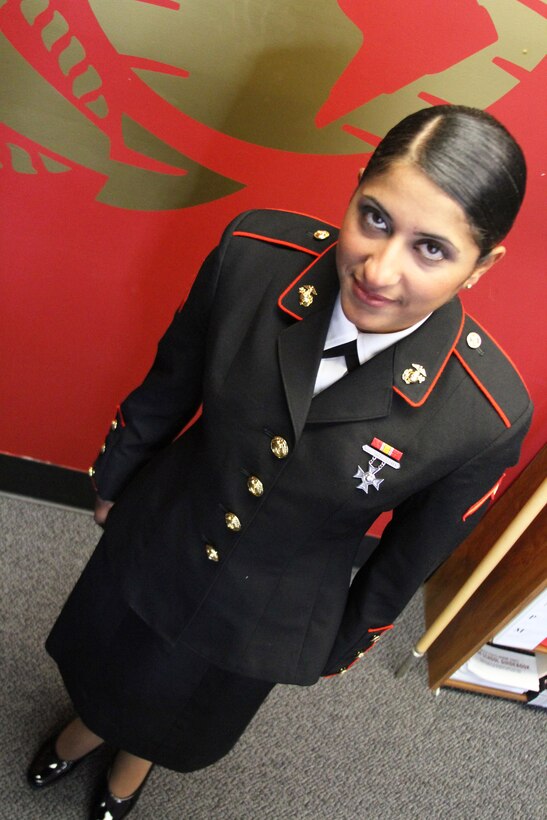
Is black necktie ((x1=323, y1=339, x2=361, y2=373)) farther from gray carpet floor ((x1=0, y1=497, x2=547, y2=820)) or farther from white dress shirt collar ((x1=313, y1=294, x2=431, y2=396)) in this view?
gray carpet floor ((x1=0, y1=497, x2=547, y2=820))

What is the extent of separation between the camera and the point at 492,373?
1.07 meters

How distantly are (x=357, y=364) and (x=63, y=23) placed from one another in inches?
36.7

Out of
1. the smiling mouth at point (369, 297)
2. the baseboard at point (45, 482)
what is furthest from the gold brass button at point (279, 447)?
the baseboard at point (45, 482)

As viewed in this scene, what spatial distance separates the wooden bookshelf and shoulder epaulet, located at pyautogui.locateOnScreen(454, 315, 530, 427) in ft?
2.92

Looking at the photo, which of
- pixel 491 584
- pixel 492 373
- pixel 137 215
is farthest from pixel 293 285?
pixel 491 584

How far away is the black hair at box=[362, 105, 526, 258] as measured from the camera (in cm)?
80

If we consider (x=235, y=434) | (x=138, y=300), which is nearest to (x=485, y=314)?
(x=138, y=300)

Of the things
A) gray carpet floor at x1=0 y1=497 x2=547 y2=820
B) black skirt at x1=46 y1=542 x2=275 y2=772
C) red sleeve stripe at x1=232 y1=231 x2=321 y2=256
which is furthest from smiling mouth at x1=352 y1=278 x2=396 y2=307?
gray carpet floor at x1=0 y1=497 x2=547 y2=820

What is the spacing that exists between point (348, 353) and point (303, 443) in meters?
0.14

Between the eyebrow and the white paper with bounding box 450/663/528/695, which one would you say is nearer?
the eyebrow

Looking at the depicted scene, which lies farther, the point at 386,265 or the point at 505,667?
the point at 505,667

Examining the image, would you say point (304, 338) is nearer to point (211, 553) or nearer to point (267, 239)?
point (267, 239)

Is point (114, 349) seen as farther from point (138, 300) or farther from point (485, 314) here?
point (485, 314)

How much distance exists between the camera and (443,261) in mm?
846
